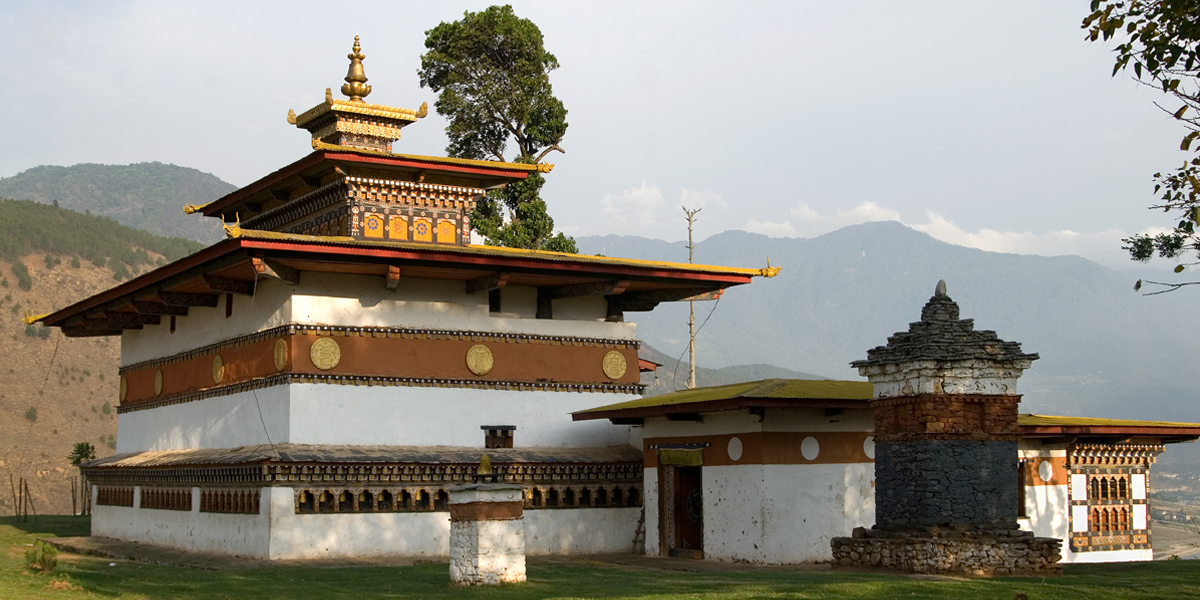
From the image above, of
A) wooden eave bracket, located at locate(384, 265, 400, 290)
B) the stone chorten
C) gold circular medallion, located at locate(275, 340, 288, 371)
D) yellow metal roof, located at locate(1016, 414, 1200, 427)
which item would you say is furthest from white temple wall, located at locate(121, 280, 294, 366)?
yellow metal roof, located at locate(1016, 414, 1200, 427)

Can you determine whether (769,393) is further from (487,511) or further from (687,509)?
(487,511)

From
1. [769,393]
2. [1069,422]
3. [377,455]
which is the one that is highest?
[769,393]

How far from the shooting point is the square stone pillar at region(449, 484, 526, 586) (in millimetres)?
14766

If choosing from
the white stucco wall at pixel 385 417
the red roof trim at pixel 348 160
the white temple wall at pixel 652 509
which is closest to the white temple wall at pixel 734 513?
the white temple wall at pixel 652 509

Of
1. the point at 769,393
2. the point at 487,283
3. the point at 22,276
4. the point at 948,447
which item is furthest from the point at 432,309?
the point at 22,276

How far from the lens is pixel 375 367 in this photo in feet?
69.9

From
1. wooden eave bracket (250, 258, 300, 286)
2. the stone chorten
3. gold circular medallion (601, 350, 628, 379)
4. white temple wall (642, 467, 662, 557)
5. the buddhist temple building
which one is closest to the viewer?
the stone chorten

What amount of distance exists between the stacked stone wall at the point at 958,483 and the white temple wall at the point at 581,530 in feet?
25.4

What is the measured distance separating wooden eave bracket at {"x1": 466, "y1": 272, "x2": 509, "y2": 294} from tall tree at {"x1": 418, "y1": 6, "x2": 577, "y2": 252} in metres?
13.1

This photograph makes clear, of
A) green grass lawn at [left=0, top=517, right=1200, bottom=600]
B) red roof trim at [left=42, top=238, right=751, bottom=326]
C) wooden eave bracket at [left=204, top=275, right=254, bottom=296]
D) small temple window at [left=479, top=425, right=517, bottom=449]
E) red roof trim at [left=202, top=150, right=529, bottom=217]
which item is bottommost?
green grass lawn at [left=0, top=517, right=1200, bottom=600]

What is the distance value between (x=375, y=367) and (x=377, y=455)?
1.51 meters

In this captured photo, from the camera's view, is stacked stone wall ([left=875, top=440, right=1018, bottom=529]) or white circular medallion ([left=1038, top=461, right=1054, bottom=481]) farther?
white circular medallion ([left=1038, top=461, right=1054, bottom=481])

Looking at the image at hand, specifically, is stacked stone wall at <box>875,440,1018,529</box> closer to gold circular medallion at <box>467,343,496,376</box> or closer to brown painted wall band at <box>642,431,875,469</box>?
brown painted wall band at <box>642,431,875,469</box>

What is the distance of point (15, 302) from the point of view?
68.9m
